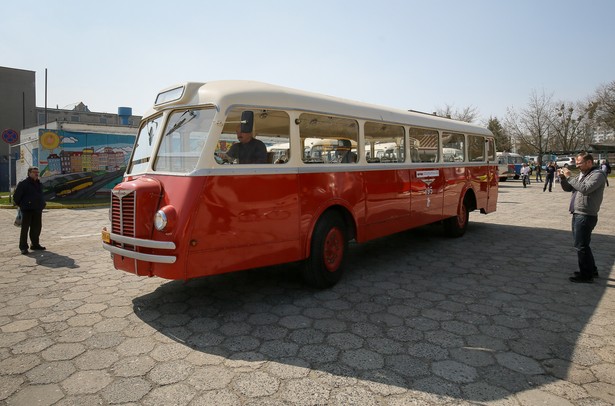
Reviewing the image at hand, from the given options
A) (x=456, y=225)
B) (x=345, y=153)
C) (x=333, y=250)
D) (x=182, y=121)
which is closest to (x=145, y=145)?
(x=182, y=121)

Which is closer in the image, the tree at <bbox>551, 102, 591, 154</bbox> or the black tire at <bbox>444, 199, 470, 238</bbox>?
the black tire at <bbox>444, 199, 470, 238</bbox>

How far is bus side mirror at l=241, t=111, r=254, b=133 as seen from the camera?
389cm

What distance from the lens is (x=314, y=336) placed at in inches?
143

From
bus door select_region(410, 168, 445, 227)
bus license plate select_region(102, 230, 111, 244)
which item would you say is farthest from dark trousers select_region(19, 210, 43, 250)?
bus door select_region(410, 168, 445, 227)

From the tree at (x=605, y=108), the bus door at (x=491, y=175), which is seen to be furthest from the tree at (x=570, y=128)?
the bus door at (x=491, y=175)

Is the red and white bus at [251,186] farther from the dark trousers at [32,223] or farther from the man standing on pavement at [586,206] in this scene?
the dark trousers at [32,223]

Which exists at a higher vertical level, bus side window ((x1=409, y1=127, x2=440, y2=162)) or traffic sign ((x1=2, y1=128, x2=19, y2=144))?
traffic sign ((x1=2, y1=128, x2=19, y2=144))

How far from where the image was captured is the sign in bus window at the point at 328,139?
15.5 feet

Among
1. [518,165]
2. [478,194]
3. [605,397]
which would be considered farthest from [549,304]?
[518,165]

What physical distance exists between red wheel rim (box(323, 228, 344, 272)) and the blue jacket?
6035 millimetres

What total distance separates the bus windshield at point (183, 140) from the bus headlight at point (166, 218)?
464 mm

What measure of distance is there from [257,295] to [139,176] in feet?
6.55

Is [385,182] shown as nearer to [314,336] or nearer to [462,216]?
[314,336]

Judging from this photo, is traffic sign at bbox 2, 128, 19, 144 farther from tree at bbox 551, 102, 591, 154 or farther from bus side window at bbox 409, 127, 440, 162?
tree at bbox 551, 102, 591, 154
